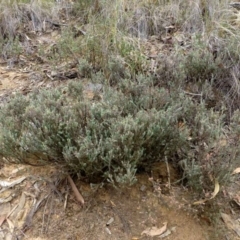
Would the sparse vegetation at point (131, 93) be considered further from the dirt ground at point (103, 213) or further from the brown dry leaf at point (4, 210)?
the brown dry leaf at point (4, 210)

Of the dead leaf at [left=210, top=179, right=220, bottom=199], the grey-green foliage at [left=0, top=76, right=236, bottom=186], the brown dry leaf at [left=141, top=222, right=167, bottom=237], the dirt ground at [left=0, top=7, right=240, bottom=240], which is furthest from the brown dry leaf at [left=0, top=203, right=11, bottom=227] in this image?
the dead leaf at [left=210, top=179, right=220, bottom=199]

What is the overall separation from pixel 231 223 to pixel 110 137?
90 cm

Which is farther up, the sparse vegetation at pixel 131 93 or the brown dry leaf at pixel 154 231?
the sparse vegetation at pixel 131 93

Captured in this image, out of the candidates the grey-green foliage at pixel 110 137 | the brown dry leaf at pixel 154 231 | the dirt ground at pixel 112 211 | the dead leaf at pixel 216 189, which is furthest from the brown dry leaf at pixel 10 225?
A: the dead leaf at pixel 216 189

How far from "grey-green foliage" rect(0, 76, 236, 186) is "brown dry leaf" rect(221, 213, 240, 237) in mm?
285

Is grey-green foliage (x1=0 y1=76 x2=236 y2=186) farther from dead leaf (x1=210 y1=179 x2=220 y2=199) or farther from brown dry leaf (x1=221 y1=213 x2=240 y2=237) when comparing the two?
brown dry leaf (x1=221 y1=213 x2=240 y2=237)

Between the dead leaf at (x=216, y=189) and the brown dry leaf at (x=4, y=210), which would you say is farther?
the brown dry leaf at (x=4, y=210)

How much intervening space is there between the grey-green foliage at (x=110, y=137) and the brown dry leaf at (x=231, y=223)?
285mm

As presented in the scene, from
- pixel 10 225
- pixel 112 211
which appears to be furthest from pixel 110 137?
pixel 10 225

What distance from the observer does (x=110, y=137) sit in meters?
2.27

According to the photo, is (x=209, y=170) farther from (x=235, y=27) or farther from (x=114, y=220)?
(x=235, y=27)

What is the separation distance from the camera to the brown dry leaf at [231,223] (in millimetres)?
Answer: 2283

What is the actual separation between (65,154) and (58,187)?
36 cm

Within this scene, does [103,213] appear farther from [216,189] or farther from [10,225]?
[216,189]
